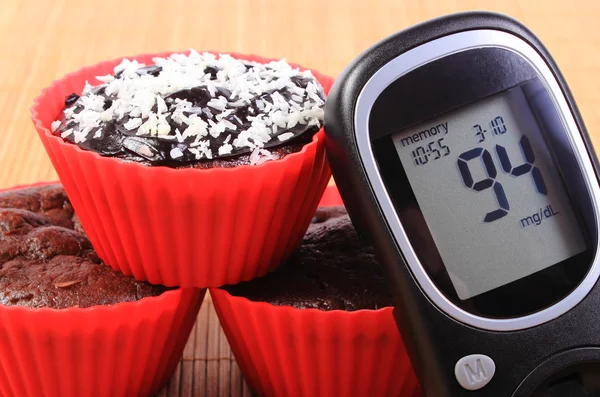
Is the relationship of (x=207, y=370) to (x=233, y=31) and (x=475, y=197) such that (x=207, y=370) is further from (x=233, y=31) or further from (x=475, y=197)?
(x=233, y=31)

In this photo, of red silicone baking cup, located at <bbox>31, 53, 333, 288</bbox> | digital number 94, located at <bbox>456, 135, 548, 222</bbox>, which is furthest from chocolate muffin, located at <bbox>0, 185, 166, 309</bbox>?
digital number 94, located at <bbox>456, 135, 548, 222</bbox>

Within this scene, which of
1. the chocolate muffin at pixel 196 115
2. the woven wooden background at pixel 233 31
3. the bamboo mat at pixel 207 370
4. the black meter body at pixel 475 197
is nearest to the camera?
the black meter body at pixel 475 197

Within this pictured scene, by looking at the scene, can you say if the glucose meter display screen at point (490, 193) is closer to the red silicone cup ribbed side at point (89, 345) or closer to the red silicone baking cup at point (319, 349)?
the red silicone baking cup at point (319, 349)

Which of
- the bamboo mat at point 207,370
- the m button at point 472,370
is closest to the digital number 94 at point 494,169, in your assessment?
the m button at point 472,370

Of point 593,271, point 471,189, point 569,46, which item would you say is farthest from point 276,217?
point 569,46

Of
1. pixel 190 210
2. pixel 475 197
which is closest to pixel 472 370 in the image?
pixel 475 197

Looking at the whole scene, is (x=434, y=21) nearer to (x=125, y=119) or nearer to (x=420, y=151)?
(x=420, y=151)

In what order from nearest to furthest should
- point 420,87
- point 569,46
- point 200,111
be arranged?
point 420,87 < point 200,111 < point 569,46
